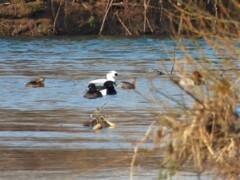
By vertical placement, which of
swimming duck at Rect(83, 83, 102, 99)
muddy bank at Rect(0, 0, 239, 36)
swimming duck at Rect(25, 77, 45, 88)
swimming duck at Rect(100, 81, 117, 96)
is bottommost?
muddy bank at Rect(0, 0, 239, 36)

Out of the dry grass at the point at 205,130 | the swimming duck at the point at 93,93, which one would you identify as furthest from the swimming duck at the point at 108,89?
the dry grass at the point at 205,130

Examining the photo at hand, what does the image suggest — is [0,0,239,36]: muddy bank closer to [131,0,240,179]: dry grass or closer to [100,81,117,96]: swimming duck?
[100,81,117,96]: swimming duck

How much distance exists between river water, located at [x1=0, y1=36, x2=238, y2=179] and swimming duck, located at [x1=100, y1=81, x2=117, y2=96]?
0.21 metres

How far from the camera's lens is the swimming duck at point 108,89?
19794 mm

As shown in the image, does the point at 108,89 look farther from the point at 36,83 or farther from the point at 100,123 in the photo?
the point at 100,123

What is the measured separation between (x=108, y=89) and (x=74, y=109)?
2859mm

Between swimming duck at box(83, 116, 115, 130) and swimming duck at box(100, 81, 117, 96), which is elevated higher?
swimming duck at box(83, 116, 115, 130)

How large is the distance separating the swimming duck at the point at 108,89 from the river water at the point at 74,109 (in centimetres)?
21

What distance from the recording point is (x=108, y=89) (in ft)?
65.3

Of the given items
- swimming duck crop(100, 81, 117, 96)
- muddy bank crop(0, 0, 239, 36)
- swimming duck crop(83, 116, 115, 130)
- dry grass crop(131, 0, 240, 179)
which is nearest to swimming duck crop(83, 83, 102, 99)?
swimming duck crop(100, 81, 117, 96)

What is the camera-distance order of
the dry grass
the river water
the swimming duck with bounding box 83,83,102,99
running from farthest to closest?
the swimming duck with bounding box 83,83,102,99
the river water
the dry grass

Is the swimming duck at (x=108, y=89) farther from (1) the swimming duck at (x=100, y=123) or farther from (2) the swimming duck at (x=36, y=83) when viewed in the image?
(1) the swimming duck at (x=100, y=123)

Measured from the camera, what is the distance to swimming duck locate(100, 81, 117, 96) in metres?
19.8

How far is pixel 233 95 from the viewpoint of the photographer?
6906mm
